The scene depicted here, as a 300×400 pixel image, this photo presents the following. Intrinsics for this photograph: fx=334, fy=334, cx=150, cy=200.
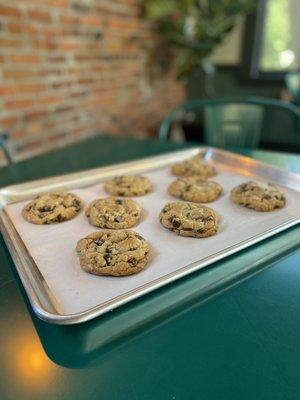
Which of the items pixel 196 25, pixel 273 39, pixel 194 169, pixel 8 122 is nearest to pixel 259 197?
pixel 194 169

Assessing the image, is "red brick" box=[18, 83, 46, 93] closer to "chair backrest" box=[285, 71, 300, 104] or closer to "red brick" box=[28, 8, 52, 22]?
"red brick" box=[28, 8, 52, 22]

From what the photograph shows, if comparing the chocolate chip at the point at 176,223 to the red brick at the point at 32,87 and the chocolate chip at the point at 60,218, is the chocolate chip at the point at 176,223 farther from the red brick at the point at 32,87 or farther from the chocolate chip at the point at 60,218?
the red brick at the point at 32,87

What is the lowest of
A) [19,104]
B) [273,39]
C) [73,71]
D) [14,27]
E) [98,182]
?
[98,182]

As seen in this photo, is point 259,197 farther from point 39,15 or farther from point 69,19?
point 69,19

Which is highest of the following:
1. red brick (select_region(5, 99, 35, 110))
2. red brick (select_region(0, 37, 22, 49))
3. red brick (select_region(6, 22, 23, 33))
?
red brick (select_region(6, 22, 23, 33))

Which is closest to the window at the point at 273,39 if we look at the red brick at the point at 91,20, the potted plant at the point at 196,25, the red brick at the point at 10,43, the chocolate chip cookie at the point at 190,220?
the potted plant at the point at 196,25

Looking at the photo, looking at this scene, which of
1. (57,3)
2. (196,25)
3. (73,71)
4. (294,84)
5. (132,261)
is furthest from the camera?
(196,25)

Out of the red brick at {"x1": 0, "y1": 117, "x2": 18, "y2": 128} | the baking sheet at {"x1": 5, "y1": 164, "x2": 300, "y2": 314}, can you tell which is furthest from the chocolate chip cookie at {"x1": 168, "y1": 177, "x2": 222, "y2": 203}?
the red brick at {"x1": 0, "y1": 117, "x2": 18, "y2": 128}
